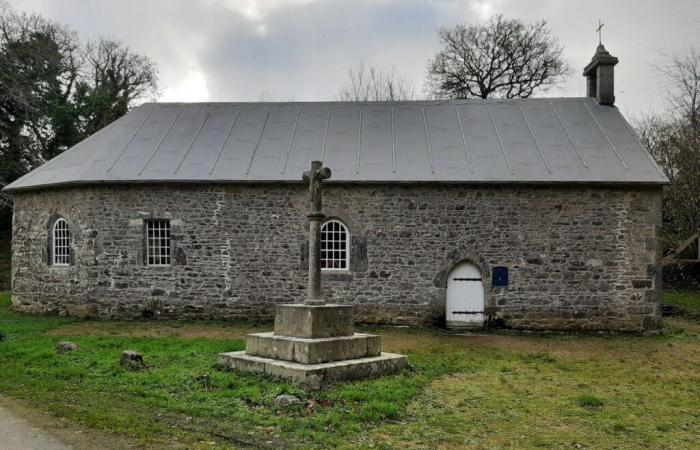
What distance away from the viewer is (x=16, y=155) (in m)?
29.5

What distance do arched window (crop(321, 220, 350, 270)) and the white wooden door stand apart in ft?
9.48

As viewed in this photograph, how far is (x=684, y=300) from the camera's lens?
2138 cm

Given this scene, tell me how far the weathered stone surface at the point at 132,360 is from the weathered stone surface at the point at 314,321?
229cm

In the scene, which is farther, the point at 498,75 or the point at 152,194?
the point at 498,75

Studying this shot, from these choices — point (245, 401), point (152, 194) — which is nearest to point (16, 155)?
point (152, 194)

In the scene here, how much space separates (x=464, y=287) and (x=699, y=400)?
7.94 meters

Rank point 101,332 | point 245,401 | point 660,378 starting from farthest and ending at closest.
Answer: point 101,332 < point 660,378 < point 245,401

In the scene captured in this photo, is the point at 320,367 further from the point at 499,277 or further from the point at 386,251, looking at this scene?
the point at 499,277

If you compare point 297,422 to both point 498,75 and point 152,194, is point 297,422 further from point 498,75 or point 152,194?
point 498,75

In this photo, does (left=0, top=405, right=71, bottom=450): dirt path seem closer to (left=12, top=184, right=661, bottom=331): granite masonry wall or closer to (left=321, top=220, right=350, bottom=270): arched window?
(left=12, top=184, right=661, bottom=331): granite masonry wall

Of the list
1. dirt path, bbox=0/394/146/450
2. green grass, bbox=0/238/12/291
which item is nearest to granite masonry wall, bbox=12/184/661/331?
dirt path, bbox=0/394/146/450

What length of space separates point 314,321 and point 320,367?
0.86m

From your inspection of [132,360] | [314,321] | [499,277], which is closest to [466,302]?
[499,277]

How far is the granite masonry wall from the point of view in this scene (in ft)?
52.7
